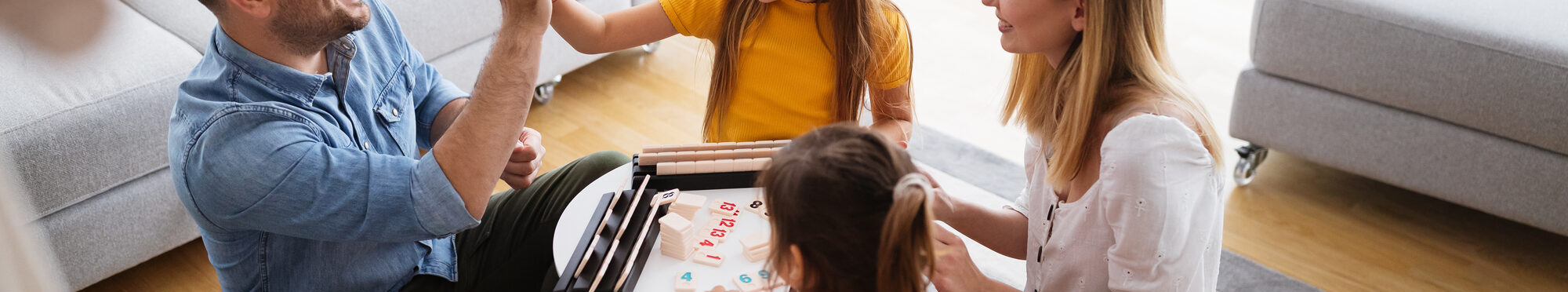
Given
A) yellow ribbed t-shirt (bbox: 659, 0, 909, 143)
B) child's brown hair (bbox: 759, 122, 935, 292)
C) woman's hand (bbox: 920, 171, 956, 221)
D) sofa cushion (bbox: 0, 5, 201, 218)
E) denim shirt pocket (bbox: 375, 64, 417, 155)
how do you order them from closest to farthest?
1. child's brown hair (bbox: 759, 122, 935, 292)
2. woman's hand (bbox: 920, 171, 956, 221)
3. denim shirt pocket (bbox: 375, 64, 417, 155)
4. yellow ribbed t-shirt (bbox: 659, 0, 909, 143)
5. sofa cushion (bbox: 0, 5, 201, 218)

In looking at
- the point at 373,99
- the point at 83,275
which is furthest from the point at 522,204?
the point at 83,275

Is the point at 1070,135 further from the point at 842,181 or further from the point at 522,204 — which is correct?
the point at 522,204

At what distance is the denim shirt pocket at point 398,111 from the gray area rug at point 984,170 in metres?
1.10

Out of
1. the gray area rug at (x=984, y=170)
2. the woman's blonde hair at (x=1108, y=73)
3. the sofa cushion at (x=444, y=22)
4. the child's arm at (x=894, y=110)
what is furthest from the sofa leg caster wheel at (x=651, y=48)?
the woman's blonde hair at (x=1108, y=73)

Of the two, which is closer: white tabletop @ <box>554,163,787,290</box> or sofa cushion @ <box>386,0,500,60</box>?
white tabletop @ <box>554,163,787,290</box>

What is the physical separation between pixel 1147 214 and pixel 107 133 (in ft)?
5.57

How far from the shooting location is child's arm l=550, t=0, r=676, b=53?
1.43 metres

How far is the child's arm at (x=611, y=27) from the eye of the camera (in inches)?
56.1

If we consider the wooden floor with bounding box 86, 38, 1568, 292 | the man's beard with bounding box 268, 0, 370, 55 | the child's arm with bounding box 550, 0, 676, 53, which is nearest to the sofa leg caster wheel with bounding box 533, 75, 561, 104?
the wooden floor with bounding box 86, 38, 1568, 292

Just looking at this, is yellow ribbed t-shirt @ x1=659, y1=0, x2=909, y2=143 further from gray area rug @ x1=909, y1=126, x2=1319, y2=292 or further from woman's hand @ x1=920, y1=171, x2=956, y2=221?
gray area rug @ x1=909, y1=126, x2=1319, y2=292

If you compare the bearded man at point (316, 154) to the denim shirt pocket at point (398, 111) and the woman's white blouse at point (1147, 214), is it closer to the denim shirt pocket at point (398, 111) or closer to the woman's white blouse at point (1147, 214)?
the denim shirt pocket at point (398, 111)

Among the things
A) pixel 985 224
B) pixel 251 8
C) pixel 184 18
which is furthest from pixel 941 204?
pixel 184 18

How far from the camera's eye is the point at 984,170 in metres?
2.45

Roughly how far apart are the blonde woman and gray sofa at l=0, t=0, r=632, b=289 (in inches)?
56.1
